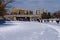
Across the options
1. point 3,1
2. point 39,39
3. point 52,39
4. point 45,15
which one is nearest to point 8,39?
point 39,39

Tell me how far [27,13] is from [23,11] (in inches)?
94.5

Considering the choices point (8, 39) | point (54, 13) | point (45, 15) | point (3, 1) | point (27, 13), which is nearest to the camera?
point (8, 39)

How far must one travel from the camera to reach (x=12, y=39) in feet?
20.8

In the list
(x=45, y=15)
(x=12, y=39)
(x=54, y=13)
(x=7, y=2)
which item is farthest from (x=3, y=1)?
(x=54, y=13)

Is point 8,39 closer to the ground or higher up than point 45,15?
higher up

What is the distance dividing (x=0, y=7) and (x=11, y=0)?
238 centimetres

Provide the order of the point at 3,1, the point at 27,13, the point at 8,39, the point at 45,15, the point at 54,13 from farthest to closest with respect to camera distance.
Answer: the point at 27,13 < the point at 54,13 < the point at 45,15 < the point at 3,1 < the point at 8,39

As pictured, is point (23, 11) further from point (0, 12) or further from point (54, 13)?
point (0, 12)

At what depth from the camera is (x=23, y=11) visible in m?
84.8

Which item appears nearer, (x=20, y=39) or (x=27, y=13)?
(x=20, y=39)

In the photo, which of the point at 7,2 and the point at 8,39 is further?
the point at 7,2

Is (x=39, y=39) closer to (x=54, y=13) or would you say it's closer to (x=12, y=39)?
(x=12, y=39)

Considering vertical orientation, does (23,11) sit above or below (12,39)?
below

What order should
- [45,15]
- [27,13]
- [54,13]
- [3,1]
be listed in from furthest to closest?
[27,13] → [54,13] → [45,15] → [3,1]
